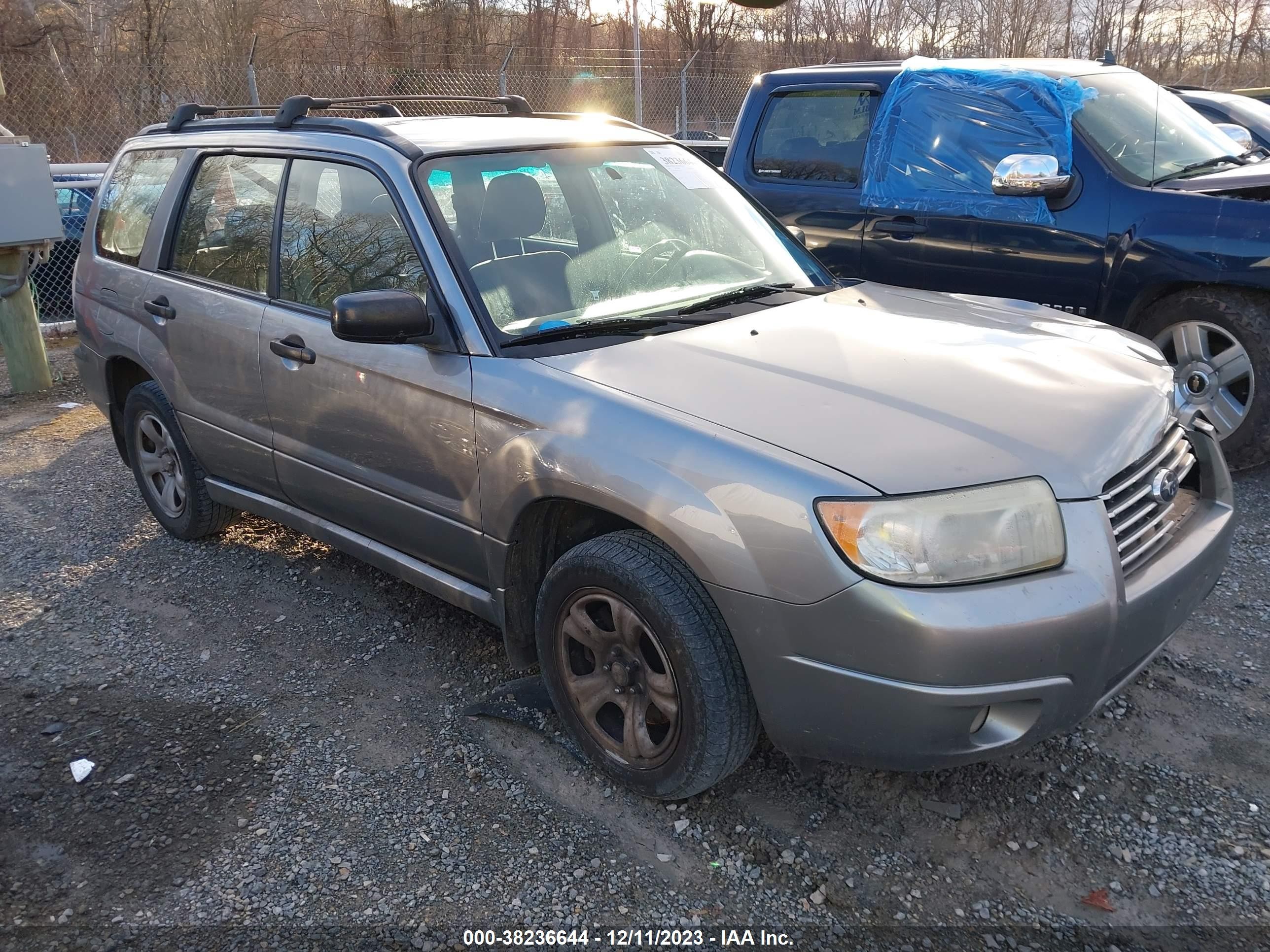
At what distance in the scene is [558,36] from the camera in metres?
23.0

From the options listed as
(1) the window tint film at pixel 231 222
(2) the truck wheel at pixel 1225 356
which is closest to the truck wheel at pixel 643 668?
(1) the window tint film at pixel 231 222

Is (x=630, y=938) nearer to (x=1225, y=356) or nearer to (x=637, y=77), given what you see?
(x=1225, y=356)

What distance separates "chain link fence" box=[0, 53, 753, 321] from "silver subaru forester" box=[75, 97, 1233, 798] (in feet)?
40.3

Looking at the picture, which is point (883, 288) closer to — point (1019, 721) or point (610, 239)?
point (610, 239)

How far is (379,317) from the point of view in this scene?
3.03 meters

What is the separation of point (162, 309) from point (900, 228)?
12.5ft

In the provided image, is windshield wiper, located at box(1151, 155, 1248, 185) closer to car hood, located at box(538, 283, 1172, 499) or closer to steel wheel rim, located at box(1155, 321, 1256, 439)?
steel wheel rim, located at box(1155, 321, 1256, 439)

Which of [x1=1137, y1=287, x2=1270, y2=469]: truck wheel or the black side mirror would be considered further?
[x1=1137, y1=287, x2=1270, y2=469]: truck wheel

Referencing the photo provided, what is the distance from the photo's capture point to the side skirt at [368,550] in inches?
131

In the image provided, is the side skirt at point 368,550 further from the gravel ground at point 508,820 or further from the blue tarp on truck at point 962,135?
the blue tarp on truck at point 962,135

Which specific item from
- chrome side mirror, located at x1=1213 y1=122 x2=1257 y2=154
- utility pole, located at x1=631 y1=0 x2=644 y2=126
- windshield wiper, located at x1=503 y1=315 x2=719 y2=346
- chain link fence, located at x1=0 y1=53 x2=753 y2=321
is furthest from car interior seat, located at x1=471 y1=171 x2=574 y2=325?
utility pole, located at x1=631 y1=0 x2=644 y2=126

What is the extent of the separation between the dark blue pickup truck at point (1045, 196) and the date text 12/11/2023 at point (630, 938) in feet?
12.8

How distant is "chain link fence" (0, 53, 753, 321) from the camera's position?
15805 millimetres

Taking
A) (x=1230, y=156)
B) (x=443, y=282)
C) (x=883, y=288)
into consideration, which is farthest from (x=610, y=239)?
(x=1230, y=156)
